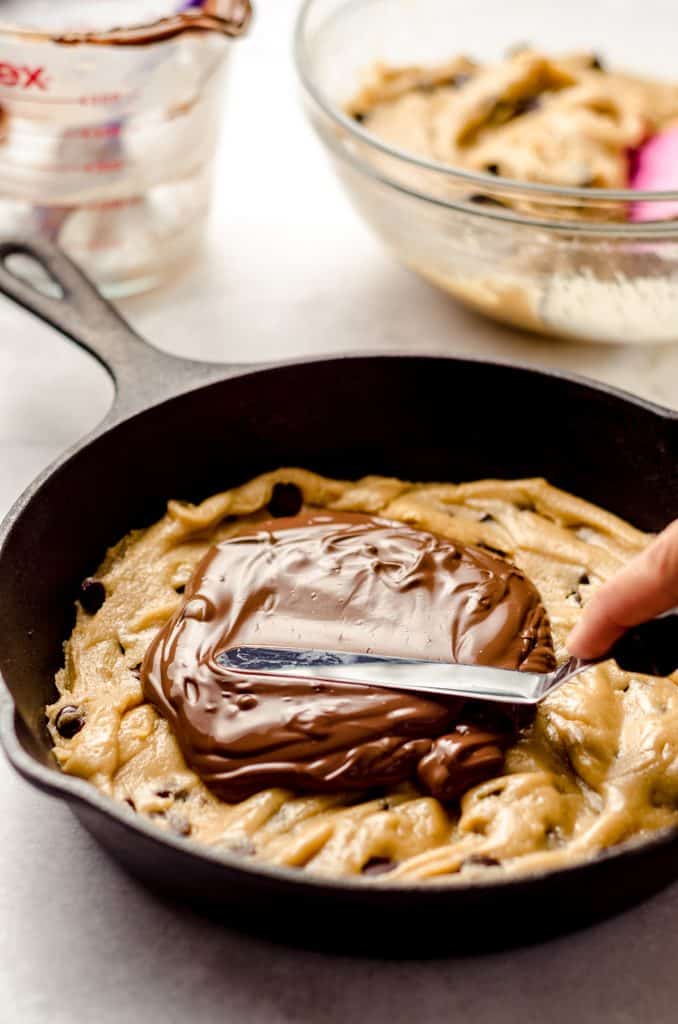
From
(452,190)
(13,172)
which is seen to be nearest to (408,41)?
(452,190)

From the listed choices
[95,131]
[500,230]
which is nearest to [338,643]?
[500,230]

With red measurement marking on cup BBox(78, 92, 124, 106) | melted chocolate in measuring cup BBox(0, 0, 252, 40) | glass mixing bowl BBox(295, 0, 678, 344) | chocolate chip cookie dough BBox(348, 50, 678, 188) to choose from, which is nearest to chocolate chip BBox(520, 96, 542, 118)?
chocolate chip cookie dough BBox(348, 50, 678, 188)

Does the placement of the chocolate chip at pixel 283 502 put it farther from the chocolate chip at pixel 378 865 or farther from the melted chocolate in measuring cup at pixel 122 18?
the melted chocolate in measuring cup at pixel 122 18

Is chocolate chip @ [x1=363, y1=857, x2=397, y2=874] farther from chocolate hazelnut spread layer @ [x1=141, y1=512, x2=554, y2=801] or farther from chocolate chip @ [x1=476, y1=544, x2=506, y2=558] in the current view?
chocolate chip @ [x1=476, y1=544, x2=506, y2=558]

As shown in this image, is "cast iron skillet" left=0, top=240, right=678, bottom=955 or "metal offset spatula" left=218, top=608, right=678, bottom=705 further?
"cast iron skillet" left=0, top=240, right=678, bottom=955

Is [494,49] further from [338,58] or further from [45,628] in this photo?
[45,628]

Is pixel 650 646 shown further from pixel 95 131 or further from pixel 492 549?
pixel 95 131
